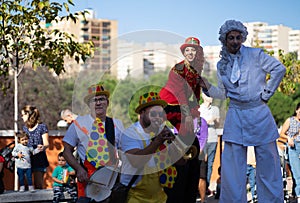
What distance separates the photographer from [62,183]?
9930 millimetres

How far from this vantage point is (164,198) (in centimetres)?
604

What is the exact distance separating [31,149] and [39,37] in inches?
101

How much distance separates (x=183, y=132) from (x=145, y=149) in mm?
1208

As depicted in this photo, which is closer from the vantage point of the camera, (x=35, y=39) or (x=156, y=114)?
(x=156, y=114)

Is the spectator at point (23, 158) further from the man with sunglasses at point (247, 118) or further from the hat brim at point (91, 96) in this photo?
the man with sunglasses at point (247, 118)

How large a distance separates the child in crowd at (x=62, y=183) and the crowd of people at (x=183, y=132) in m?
3.20

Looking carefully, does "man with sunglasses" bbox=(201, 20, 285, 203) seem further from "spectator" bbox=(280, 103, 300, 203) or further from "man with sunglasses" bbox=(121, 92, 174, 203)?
"spectator" bbox=(280, 103, 300, 203)

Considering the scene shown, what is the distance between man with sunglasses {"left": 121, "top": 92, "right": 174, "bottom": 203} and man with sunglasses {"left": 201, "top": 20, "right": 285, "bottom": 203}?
80 centimetres

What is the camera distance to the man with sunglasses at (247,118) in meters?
6.29

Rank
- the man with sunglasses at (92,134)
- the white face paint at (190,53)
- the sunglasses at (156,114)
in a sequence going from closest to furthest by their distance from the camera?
the sunglasses at (156,114) < the man with sunglasses at (92,134) < the white face paint at (190,53)

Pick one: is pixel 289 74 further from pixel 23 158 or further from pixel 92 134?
pixel 92 134

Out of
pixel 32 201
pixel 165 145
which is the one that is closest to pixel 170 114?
pixel 165 145

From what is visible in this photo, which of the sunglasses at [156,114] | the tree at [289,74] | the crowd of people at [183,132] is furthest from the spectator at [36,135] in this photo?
the tree at [289,74]

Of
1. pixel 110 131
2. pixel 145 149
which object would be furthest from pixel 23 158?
pixel 145 149
